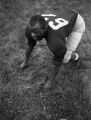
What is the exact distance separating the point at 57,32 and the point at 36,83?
2.67 ft

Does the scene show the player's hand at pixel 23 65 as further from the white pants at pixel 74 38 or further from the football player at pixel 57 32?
the white pants at pixel 74 38

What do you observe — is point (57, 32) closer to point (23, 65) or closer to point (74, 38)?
point (74, 38)

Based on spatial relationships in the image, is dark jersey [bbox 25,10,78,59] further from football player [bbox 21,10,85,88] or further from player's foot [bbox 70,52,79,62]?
player's foot [bbox 70,52,79,62]

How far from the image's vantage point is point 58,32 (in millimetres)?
2721

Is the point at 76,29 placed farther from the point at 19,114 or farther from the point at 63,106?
the point at 19,114

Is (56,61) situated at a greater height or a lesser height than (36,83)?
greater

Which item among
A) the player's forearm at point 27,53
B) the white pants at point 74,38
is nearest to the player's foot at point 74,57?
the white pants at point 74,38

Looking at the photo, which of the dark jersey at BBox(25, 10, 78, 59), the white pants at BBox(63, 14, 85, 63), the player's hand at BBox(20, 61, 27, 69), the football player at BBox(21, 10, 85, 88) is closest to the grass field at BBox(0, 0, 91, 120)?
the player's hand at BBox(20, 61, 27, 69)

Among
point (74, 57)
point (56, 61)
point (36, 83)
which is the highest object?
point (56, 61)

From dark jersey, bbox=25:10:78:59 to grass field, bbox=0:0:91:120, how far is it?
541 mm

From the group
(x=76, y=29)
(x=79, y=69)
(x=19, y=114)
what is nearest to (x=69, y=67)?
(x=79, y=69)

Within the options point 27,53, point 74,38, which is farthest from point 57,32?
point 27,53

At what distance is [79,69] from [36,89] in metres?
0.75

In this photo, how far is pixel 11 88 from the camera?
3.07 metres
